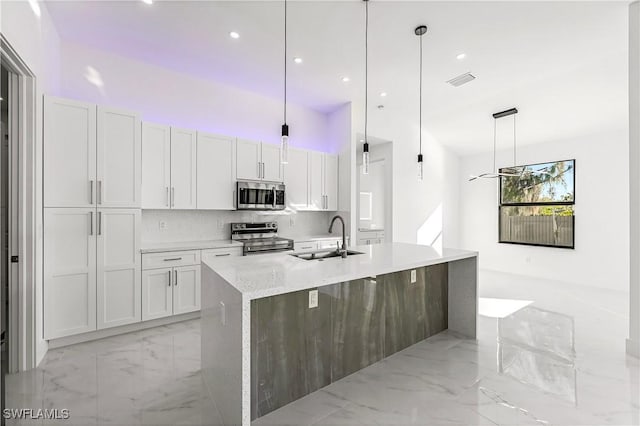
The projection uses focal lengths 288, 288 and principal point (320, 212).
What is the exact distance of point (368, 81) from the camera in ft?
13.7

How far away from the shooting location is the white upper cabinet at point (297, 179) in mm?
4648

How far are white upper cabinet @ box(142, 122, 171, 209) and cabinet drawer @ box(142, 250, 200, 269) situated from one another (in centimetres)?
61

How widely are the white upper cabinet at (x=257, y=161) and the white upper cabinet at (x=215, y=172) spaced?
0.12 m

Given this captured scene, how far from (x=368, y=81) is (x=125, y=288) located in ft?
13.2

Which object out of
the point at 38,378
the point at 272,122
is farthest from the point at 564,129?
the point at 38,378

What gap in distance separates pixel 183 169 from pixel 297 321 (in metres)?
2.65

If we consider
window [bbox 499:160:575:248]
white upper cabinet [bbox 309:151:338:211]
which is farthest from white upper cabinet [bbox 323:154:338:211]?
window [bbox 499:160:575:248]

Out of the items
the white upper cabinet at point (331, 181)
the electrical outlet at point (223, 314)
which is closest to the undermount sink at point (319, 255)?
the electrical outlet at point (223, 314)

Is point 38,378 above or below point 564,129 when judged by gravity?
below

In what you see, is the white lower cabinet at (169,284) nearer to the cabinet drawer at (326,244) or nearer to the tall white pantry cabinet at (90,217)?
the tall white pantry cabinet at (90,217)

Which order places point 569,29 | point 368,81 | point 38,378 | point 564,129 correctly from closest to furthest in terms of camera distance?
point 38,378
point 569,29
point 368,81
point 564,129

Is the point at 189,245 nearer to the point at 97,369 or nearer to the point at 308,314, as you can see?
the point at 97,369

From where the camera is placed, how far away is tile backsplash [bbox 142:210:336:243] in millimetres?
3760

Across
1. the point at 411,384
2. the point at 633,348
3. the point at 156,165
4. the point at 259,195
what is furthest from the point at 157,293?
the point at 633,348
